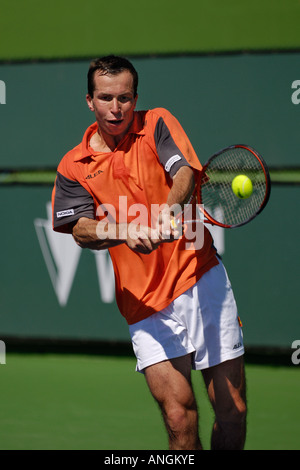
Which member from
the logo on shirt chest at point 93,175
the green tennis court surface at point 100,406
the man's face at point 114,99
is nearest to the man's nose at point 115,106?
the man's face at point 114,99

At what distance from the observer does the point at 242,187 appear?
3.37 metres

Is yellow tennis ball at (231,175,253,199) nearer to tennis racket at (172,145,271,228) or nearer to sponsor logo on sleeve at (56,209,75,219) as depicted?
tennis racket at (172,145,271,228)

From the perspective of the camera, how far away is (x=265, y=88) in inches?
205

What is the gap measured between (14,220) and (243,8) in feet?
7.63

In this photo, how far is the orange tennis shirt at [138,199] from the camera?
120 inches

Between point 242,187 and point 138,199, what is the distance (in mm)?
574

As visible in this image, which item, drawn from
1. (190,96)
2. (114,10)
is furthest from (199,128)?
(114,10)

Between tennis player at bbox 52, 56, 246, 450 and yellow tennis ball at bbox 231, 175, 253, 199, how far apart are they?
337mm

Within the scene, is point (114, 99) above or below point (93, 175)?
above

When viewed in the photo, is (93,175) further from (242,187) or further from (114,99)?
(242,187)

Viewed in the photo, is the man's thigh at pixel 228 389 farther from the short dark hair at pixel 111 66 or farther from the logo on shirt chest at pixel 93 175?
the short dark hair at pixel 111 66

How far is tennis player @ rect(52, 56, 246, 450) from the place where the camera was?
2984 millimetres

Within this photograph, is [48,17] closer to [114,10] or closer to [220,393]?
[114,10]

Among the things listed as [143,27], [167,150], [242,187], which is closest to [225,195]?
[242,187]
